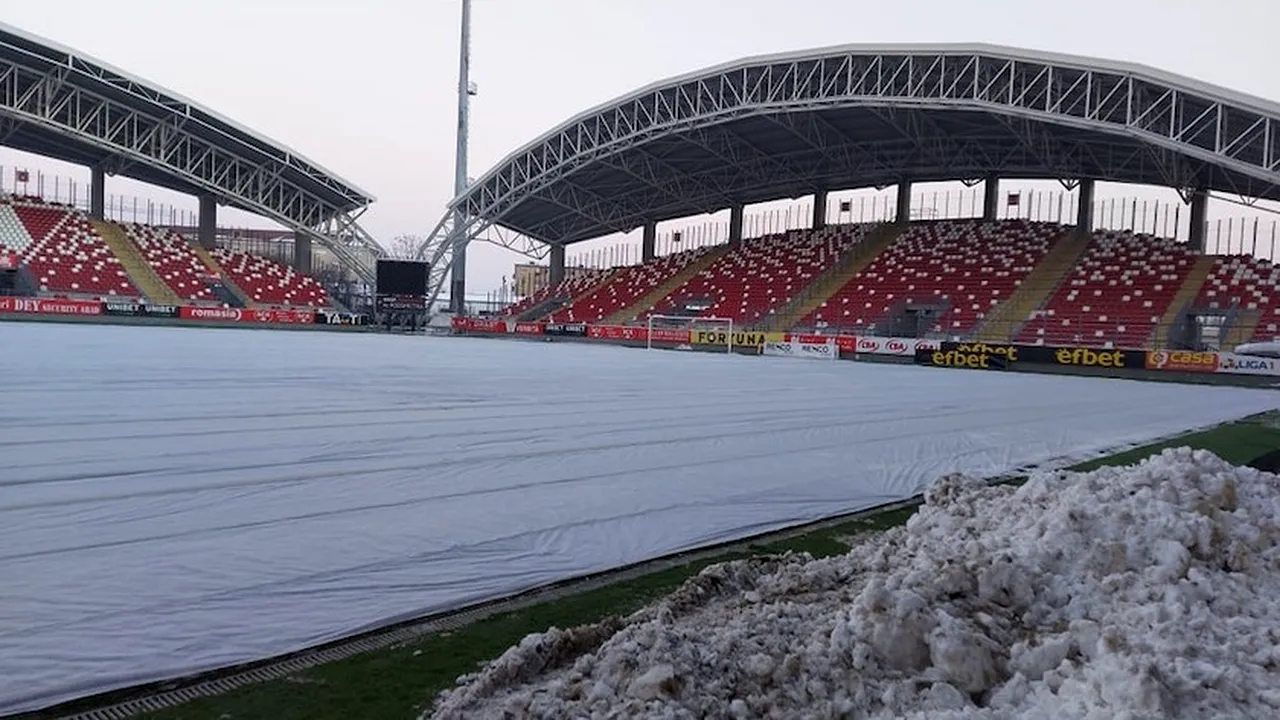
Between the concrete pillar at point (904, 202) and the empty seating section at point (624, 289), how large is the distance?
1212 centimetres

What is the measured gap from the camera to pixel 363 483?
687 centimetres

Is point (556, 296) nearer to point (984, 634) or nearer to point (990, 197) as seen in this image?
point (990, 197)

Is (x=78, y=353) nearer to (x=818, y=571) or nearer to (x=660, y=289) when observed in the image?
(x=818, y=571)

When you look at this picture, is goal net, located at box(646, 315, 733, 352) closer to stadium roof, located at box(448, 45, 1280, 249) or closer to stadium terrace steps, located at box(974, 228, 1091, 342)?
stadium roof, located at box(448, 45, 1280, 249)

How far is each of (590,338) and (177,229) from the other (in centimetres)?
3082

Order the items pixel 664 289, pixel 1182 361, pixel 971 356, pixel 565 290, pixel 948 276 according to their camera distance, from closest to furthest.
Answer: pixel 1182 361 < pixel 971 356 < pixel 948 276 < pixel 664 289 < pixel 565 290

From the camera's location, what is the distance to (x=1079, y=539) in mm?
3807

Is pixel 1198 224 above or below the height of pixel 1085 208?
below

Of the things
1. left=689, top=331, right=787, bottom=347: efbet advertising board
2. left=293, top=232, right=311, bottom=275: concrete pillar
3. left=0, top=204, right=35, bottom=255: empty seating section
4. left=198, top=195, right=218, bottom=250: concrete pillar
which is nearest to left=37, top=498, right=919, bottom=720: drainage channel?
left=689, top=331, right=787, bottom=347: efbet advertising board

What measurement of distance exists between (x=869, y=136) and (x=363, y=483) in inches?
1445

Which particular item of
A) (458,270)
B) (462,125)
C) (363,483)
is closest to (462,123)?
(462,125)

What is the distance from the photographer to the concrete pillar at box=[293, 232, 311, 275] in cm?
5606

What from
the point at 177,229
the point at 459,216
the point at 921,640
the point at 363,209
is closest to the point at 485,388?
the point at 921,640

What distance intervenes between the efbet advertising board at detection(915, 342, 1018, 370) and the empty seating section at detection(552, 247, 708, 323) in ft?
69.9
